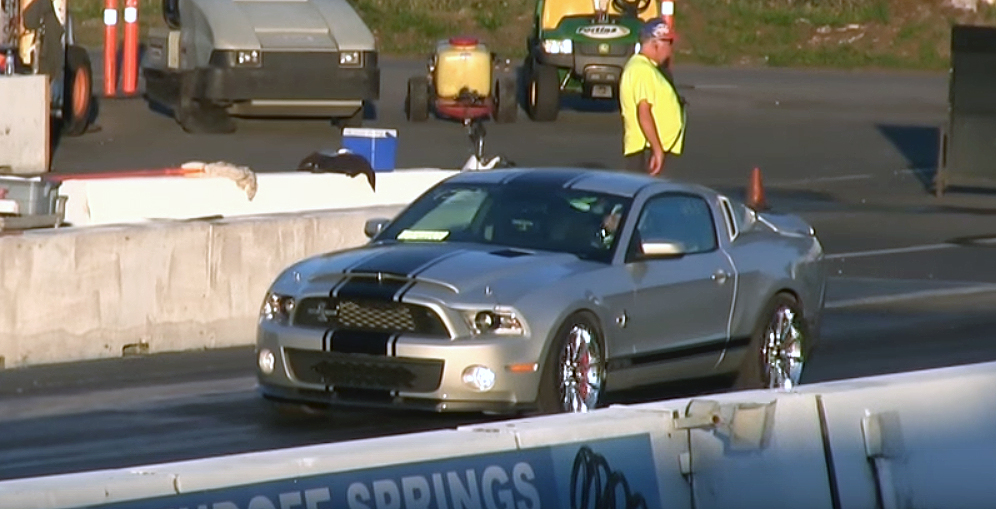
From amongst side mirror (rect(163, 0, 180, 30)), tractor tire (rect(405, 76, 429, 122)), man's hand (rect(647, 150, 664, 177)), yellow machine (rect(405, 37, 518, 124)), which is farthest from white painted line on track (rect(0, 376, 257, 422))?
tractor tire (rect(405, 76, 429, 122))

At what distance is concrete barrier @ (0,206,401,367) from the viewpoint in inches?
531

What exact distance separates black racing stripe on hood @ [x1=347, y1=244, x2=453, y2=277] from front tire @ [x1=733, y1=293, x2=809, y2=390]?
211 cm

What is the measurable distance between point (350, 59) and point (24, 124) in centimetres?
451

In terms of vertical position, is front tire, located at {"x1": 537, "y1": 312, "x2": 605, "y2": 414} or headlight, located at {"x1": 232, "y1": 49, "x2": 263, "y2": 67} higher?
front tire, located at {"x1": 537, "y1": 312, "x2": 605, "y2": 414}

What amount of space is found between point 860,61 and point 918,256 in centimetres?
2994

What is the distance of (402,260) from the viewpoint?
37.6ft

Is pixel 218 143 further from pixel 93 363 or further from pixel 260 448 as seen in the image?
pixel 260 448

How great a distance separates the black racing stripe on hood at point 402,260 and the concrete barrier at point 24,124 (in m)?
13.3

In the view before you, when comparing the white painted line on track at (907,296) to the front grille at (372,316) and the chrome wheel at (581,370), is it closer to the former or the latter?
the chrome wheel at (581,370)

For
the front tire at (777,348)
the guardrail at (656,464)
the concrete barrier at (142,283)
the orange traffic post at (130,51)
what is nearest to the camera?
the guardrail at (656,464)

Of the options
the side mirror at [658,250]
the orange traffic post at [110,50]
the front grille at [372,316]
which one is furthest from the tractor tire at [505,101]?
the front grille at [372,316]

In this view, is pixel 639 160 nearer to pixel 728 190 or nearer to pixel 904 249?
pixel 904 249

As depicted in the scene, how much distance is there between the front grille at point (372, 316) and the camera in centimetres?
1105

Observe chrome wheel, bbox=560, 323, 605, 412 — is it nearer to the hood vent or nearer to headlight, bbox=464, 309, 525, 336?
headlight, bbox=464, 309, 525, 336
